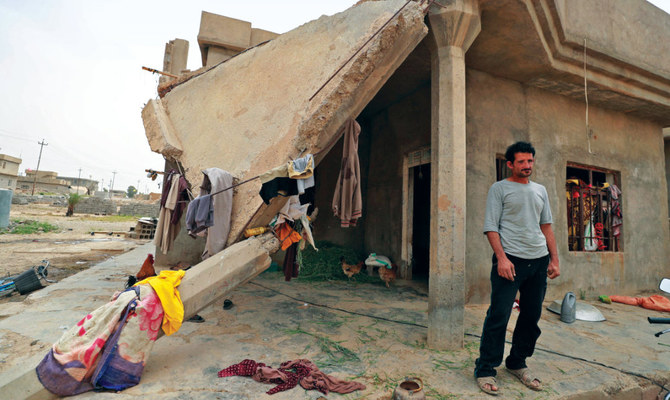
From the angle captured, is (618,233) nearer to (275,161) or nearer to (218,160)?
(275,161)

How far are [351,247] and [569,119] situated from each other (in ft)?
19.4

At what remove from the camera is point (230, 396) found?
2.52m

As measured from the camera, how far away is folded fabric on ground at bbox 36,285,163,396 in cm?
254

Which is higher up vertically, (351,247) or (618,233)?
(618,233)

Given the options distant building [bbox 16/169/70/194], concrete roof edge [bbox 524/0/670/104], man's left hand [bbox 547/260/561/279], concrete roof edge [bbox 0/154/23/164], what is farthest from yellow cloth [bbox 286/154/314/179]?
distant building [bbox 16/169/70/194]

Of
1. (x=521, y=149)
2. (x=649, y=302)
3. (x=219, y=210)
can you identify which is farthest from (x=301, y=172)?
(x=649, y=302)

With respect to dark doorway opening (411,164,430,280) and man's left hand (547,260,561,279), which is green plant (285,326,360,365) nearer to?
man's left hand (547,260,561,279)

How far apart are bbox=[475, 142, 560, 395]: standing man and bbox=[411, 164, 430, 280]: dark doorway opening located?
6.40 meters

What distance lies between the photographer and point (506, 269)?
2721 millimetres

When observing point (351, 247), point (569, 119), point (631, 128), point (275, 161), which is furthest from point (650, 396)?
point (631, 128)

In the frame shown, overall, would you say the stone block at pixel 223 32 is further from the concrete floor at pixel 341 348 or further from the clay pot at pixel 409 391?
the clay pot at pixel 409 391

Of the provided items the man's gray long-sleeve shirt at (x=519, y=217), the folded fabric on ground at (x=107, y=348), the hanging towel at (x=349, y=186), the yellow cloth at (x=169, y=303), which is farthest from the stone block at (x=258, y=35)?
the man's gray long-sleeve shirt at (x=519, y=217)

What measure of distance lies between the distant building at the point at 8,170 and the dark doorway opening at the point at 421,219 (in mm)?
38569

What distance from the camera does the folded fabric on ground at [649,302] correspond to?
6141mm
